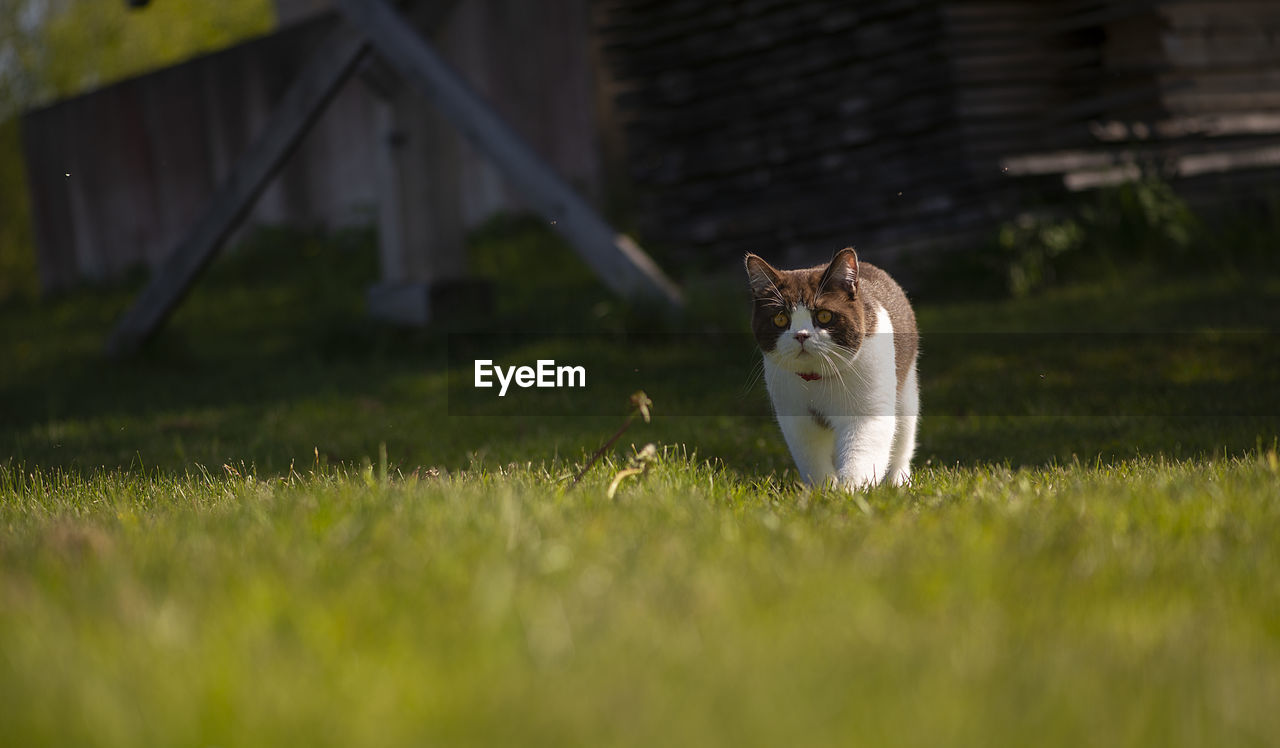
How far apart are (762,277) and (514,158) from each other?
3.74 m

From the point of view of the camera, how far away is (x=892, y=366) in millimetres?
3719

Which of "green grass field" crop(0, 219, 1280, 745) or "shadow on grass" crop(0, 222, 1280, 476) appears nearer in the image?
"green grass field" crop(0, 219, 1280, 745)

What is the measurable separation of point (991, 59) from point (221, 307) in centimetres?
802

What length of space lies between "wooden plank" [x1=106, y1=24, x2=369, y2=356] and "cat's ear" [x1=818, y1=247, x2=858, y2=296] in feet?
16.5

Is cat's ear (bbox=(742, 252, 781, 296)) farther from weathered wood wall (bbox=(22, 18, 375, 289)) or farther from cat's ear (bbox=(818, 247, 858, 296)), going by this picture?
weathered wood wall (bbox=(22, 18, 375, 289))

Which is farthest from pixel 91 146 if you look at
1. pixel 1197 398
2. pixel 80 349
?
pixel 1197 398

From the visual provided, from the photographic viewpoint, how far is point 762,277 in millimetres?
3732

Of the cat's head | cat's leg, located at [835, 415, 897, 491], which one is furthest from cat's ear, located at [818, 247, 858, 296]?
cat's leg, located at [835, 415, 897, 491]

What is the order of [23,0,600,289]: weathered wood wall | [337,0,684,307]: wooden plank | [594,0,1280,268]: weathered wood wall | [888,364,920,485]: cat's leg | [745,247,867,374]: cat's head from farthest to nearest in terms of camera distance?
[23,0,600,289]: weathered wood wall
[594,0,1280,268]: weathered wood wall
[337,0,684,307]: wooden plank
[888,364,920,485]: cat's leg
[745,247,867,374]: cat's head

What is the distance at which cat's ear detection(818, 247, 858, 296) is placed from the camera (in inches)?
141

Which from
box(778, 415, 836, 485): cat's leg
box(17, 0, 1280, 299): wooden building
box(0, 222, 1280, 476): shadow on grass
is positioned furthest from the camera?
box(17, 0, 1280, 299): wooden building

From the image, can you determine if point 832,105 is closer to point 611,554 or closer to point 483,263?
point 483,263

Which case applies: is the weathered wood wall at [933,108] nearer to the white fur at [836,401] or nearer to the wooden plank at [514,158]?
the wooden plank at [514,158]

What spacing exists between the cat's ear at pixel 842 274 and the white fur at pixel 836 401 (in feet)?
0.41
